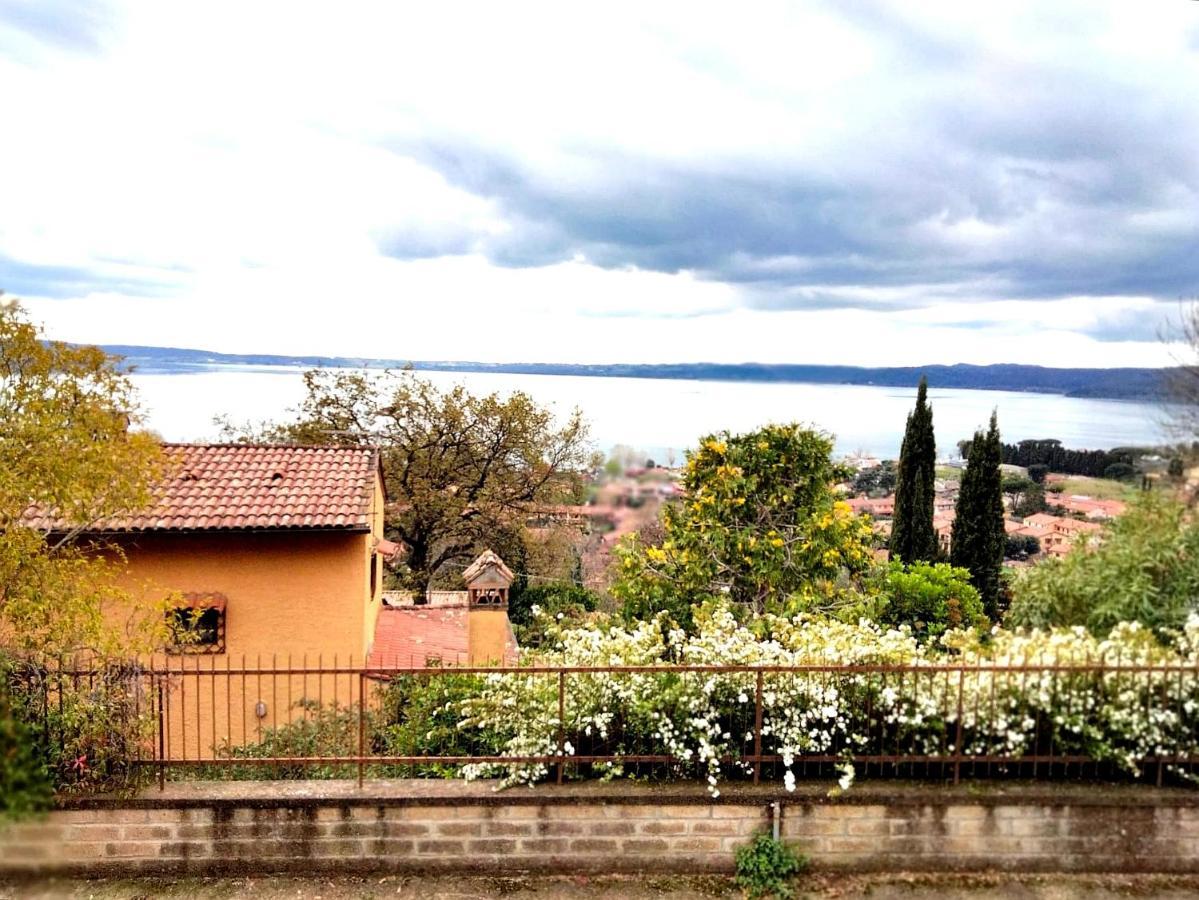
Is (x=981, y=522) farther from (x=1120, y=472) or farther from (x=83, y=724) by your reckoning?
(x=83, y=724)

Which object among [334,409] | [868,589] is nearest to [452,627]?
[868,589]

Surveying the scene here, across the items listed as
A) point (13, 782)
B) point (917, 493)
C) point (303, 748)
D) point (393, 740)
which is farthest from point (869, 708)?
point (917, 493)

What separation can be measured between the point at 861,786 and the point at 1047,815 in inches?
51.3

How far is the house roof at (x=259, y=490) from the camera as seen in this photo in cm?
1166

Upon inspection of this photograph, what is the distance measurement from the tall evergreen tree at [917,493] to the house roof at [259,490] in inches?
588

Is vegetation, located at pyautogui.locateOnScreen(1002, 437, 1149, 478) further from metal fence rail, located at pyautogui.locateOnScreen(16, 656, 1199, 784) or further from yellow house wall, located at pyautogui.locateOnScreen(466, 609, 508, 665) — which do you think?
yellow house wall, located at pyautogui.locateOnScreen(466, 609, 508, 665)

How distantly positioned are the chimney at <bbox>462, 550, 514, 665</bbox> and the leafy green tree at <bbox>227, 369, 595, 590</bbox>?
882 cm

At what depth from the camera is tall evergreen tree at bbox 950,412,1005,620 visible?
21.4 meters

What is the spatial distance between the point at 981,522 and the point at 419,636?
14.8 metres

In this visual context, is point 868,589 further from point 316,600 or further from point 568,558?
point 568,558

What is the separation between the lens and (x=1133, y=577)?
21.0 feet

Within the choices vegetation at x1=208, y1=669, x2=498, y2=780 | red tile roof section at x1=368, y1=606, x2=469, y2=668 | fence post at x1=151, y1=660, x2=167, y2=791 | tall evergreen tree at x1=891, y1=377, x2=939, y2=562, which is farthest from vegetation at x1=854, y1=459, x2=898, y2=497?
fence post at x1=151, y1=660, x2=167, y2=791

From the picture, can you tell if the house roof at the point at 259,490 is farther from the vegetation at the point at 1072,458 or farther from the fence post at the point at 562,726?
the vegetation at the point at 1072,458

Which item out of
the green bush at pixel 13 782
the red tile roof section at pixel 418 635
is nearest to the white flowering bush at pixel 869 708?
the green bush at pixel 13 782
